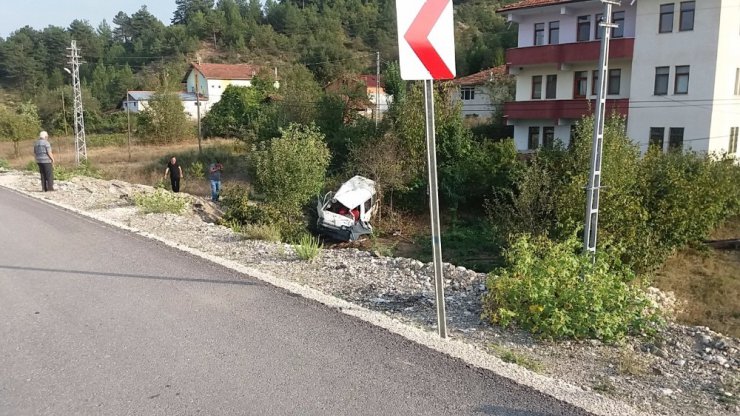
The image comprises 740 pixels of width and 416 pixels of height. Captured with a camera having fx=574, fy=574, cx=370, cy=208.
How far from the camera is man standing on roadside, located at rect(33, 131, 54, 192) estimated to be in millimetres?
15727

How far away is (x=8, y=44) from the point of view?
10344 centimetres

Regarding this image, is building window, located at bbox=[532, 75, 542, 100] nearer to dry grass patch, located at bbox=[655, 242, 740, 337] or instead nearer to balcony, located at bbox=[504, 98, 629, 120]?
balcony, located at bbox=[504, 98, 629, 120]

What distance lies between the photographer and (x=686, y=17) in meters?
28.0

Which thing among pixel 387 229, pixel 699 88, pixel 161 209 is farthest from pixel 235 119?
pixel 161 209

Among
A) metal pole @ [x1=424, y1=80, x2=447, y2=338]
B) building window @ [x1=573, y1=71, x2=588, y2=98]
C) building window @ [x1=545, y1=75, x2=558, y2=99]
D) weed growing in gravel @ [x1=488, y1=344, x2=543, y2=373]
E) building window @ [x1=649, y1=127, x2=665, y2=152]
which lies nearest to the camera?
weed growing in gravel @ [x1=488, y1=344, x2=543, y2=373]

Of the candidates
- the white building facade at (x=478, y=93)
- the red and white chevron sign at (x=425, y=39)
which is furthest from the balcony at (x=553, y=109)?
the red and white chevron sign at (x=425, y=39)

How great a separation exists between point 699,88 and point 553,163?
1207 cm

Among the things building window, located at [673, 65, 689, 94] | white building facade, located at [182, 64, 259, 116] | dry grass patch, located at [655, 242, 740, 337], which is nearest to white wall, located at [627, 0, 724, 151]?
building window, located at [673, 65, 689, 94]

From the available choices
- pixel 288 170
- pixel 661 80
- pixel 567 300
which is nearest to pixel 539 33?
pixel 661 80

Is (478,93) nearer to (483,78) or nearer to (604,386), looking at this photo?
(483,78)

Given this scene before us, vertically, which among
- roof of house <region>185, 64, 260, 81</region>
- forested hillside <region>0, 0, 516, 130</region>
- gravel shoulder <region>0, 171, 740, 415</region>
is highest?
forested hillside <region>0, 0, 516, 130</region>

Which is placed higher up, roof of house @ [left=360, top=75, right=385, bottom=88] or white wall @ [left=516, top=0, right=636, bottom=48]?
white wall @ [left=516, top=0, right=636, bottom=48]

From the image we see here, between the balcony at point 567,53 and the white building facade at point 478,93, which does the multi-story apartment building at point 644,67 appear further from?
the white building facade at point 478,93

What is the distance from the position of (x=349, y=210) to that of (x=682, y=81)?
1845 cm
